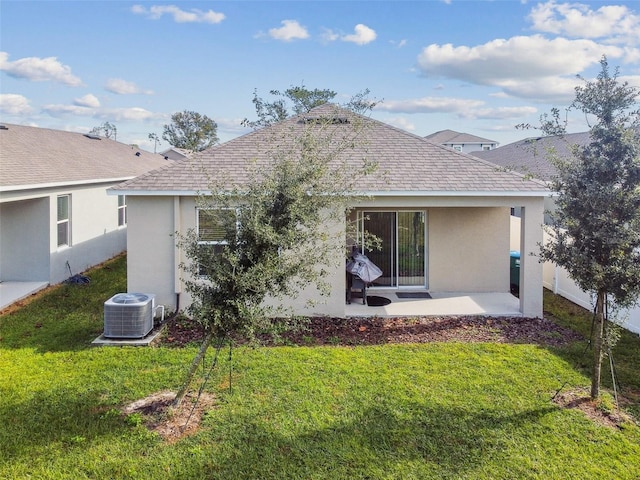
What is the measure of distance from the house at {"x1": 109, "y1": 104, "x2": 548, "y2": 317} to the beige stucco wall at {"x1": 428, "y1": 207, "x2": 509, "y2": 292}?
0.09 feet

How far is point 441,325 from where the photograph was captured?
1029 cm

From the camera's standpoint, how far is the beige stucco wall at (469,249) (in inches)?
518

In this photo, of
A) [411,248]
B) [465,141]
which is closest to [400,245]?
[411,248]

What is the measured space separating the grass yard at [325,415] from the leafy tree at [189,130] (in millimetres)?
59521

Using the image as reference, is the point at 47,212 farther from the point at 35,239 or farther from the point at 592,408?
the point at 592,408

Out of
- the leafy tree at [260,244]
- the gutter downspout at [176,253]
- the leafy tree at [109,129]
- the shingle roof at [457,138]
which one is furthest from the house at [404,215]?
the leafy tree at [109,129]

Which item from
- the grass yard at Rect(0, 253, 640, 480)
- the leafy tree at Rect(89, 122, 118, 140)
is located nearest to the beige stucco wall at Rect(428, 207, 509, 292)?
the grass yard at Rect(0, 253, 640, 480)

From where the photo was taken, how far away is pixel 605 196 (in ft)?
19.4

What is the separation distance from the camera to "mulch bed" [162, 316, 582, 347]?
9328 mm

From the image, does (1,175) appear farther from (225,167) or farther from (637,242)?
(637,242)

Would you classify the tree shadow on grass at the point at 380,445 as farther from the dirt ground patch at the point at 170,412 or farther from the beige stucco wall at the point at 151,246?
the beige stucco wall at the point at 151,246

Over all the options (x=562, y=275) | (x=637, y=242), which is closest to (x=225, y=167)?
(x=637, y=242)

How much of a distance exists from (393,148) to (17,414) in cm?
1019

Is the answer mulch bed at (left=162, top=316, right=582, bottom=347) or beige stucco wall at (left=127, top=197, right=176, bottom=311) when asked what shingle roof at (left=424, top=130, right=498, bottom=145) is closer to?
mulch bed at (left=162, top=316, right=582, bottom=347)
